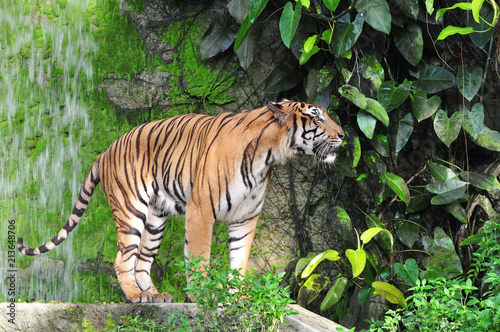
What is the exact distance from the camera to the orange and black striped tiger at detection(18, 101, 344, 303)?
3297mm

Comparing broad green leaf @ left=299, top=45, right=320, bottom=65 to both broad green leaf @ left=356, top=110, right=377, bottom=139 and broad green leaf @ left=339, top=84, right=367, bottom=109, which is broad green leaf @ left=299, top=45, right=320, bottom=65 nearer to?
broad green leaf @ left=339, top=84, right=367, bottom=109

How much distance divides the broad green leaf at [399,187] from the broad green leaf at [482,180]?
0.52m

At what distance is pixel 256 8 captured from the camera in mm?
3568

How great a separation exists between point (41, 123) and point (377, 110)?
293 centimetres

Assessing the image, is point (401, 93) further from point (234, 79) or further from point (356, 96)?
point (234, 79)

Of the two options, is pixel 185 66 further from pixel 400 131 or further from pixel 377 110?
pixel 400 131

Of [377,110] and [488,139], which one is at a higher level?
[377,110]

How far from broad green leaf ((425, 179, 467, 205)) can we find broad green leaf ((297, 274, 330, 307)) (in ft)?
3.29

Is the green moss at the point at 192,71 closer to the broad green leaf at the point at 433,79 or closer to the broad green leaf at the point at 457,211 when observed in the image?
the broad green leaf at the point at 433,79

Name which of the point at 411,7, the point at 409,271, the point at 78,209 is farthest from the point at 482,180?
→ the point at 78,209

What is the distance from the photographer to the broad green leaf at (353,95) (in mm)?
3689

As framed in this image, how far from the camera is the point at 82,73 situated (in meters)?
4.73

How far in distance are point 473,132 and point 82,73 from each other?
329 centimetres

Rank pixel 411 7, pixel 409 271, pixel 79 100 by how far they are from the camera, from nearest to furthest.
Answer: pixel 409 271 → pixel 411 7 → pixel 79 100
